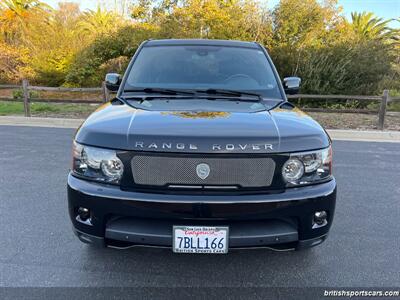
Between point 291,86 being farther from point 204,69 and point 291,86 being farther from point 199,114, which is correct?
point 199,114

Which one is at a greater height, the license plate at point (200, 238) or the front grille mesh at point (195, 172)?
the front grille mesh at point (195, 172)

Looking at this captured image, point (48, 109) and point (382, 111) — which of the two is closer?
point (382, 111)

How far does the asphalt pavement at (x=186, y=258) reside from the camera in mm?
2965

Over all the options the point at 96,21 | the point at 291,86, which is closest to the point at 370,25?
the point at 96,21

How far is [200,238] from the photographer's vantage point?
8.32 ft

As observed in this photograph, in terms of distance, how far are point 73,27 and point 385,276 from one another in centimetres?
2827

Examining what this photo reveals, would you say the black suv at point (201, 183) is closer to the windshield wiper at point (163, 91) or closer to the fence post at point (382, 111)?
the windshield wiper at point (163, 91)

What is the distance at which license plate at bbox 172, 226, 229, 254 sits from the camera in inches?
99.2

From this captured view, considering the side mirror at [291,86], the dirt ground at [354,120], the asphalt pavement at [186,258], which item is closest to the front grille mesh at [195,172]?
the asphalt pavement at [186,258]

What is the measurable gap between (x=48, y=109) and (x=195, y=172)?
11.5 metres

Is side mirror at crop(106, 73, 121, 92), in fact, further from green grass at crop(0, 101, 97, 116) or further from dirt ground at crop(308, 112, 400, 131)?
green grass at crop(0, 101, 97, 116)

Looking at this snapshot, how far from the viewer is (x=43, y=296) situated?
2.73m

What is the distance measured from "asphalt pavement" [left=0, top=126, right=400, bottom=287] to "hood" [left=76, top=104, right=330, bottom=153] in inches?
38.4

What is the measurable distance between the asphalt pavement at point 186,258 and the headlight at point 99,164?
75 centimetres
